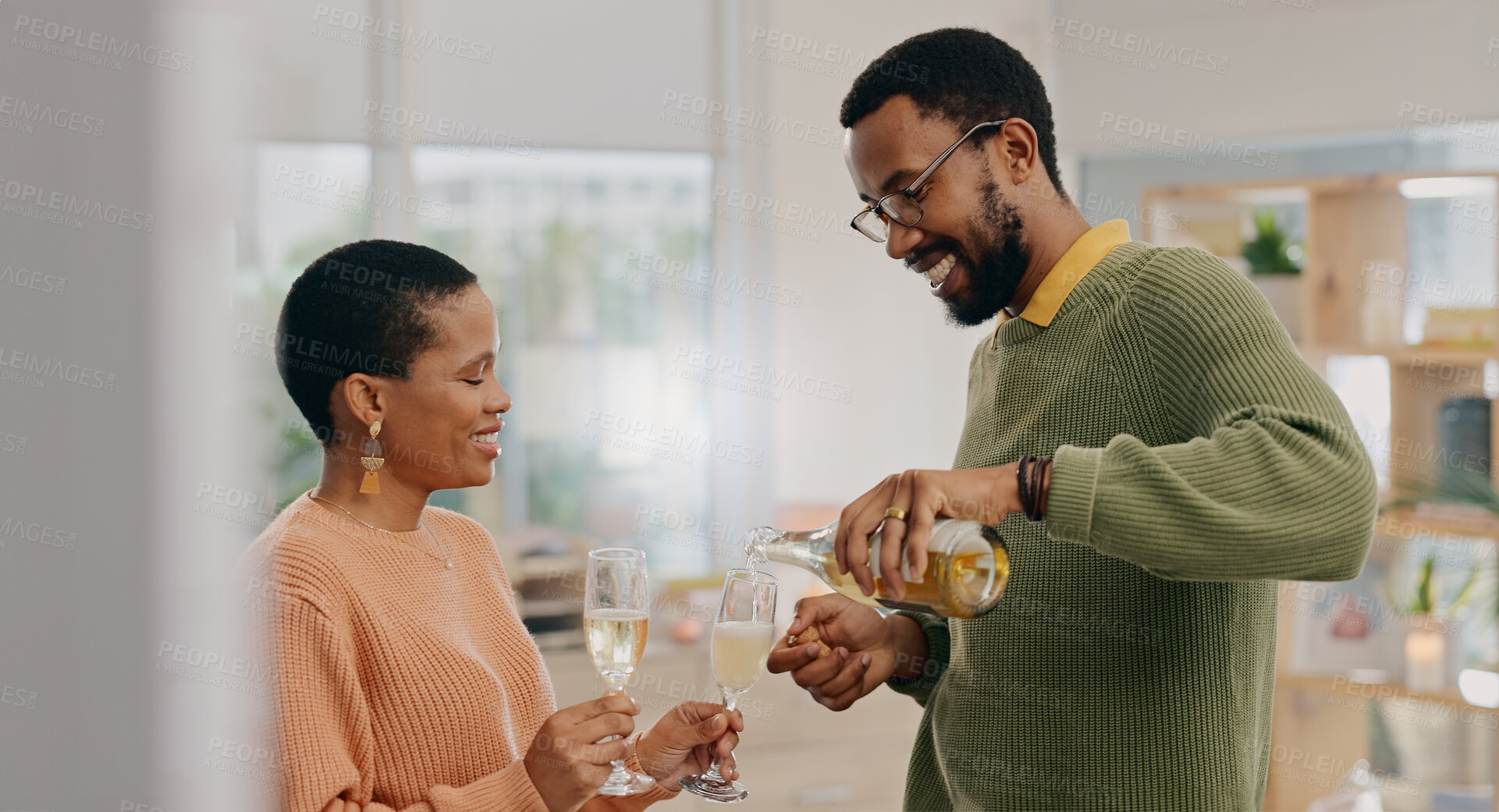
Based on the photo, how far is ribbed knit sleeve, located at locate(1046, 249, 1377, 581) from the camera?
96 cm

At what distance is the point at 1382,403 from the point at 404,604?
3495 millimetres

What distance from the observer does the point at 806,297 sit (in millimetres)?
3973

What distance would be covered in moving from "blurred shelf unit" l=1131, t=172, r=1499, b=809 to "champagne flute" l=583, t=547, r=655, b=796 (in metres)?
2.75

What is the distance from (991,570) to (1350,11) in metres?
3.29

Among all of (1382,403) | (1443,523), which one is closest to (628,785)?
(1443,523)

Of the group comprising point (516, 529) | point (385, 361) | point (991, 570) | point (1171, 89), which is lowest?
point (516, 529)

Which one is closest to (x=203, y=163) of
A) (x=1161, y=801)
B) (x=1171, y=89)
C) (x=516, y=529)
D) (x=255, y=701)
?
(x=255, y=701)

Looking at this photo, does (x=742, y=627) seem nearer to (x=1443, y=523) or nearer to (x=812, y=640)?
(x=812, y=640)

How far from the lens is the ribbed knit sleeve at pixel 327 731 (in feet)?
3.43

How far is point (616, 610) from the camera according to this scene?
1.22 meters

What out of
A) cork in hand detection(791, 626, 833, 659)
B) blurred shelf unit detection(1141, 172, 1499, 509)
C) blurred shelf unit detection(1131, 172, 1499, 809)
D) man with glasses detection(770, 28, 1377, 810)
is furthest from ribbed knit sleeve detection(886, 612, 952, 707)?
blurred shelf unit detection(1141, 172, 1499, 509)

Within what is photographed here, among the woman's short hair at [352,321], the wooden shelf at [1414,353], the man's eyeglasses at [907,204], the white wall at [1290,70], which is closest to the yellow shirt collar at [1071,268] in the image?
the man's eyeglasses at [907,204]

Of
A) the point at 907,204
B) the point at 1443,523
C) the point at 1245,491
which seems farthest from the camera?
the point at 1443,523

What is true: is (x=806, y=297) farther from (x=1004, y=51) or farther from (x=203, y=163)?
(x=203, y=163)
